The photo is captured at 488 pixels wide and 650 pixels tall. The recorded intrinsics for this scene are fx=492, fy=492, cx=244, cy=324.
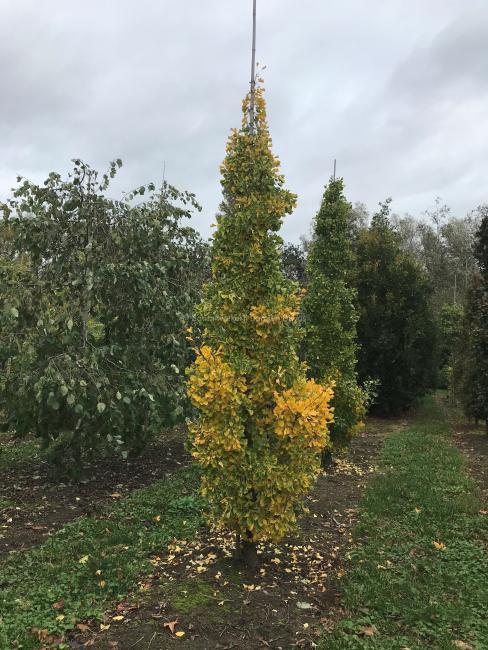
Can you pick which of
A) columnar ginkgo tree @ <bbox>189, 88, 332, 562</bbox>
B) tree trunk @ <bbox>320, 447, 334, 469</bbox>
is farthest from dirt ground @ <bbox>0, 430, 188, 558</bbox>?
tree trunk @ <bbox>320, 447, 334, 469</bbox>

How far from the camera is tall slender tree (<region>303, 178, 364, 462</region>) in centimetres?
759

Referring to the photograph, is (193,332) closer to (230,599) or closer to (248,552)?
(248,552)

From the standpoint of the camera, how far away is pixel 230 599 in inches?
134

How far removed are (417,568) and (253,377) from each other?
6.88ft

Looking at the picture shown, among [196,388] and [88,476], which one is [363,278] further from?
[196,388]

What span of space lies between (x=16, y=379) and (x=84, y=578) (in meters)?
2.29

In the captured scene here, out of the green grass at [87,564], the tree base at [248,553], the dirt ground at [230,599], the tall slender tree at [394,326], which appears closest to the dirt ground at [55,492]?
the green grass at [87,564]

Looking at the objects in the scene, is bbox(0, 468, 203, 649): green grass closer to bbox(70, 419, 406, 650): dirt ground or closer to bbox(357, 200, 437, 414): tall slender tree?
bbox(70, 419, 406, 650): dirt ground

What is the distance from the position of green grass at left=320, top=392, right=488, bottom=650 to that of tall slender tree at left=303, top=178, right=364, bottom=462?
113cm

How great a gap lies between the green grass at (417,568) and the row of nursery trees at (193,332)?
0.81 metres

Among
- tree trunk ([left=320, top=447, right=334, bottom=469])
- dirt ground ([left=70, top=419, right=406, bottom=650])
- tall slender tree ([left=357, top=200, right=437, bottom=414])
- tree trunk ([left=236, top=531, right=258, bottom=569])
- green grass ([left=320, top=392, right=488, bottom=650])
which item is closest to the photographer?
dirt ground ([left=70, top=419, right=406, bottom=650])

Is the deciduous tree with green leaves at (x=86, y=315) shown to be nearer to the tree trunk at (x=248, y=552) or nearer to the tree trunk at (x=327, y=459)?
the tree trunk at (x=248, y=552)

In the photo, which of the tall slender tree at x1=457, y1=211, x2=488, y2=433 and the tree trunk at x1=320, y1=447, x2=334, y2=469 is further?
the tall slender tree at x1=457, y1=211, x2=488, y2=433

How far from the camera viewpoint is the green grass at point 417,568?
10.2 ft
